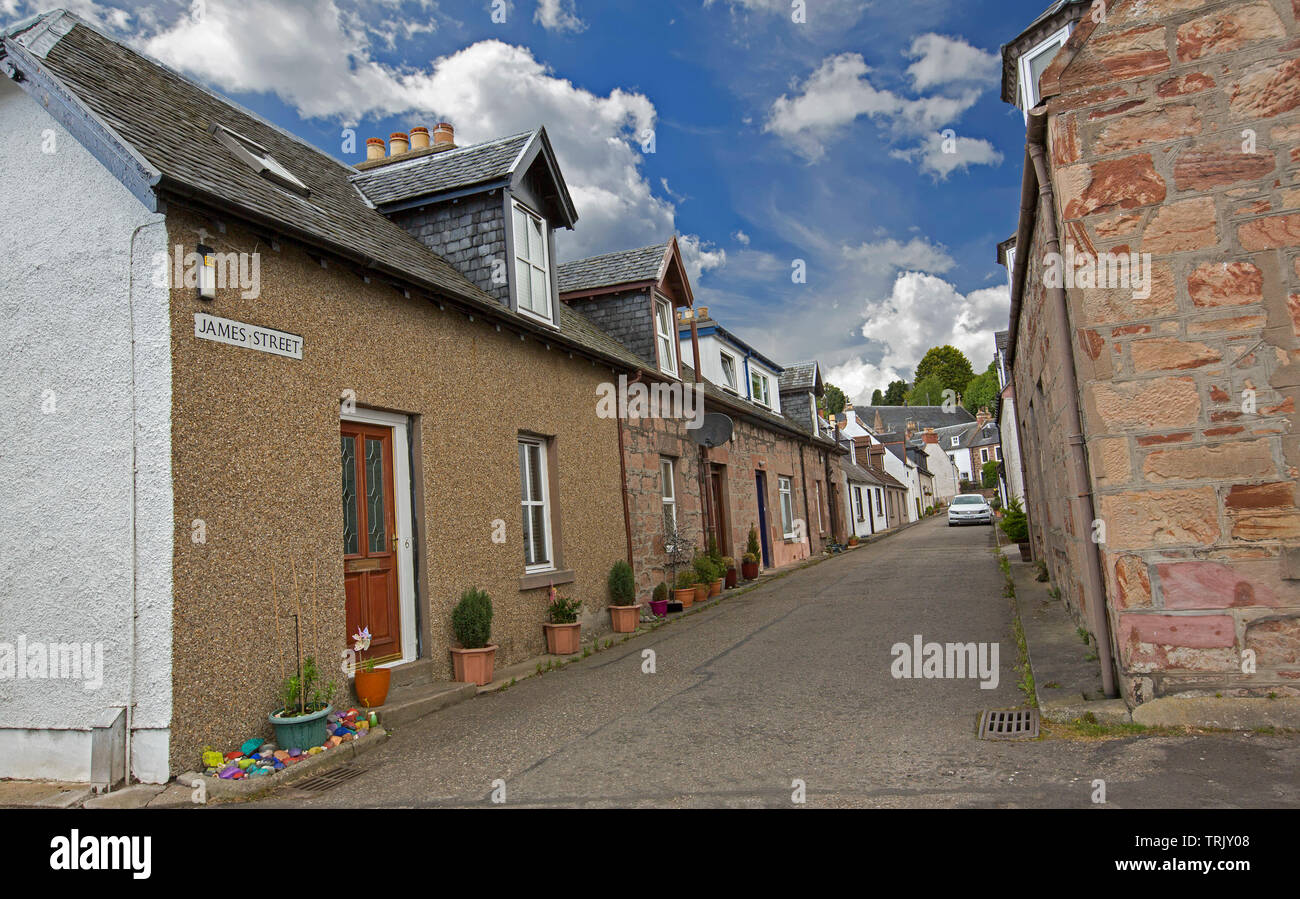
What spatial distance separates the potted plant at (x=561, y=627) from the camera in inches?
354

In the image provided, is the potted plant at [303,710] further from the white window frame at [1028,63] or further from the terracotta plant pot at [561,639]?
the white window frame at [1028,63]

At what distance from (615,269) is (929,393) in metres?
82.4

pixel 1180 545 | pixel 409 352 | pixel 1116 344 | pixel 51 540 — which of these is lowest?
pixel 1180 545

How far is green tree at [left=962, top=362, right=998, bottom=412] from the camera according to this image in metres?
83.8

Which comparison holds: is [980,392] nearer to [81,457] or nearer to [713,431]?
[713,431]

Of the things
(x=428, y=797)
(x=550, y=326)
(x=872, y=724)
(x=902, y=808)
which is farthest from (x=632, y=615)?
(x=902, y=808)

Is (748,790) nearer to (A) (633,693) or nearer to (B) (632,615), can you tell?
(A) (633,693)

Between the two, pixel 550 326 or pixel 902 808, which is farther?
pixel 550 326

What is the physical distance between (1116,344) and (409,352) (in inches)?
218

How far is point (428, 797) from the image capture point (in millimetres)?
4387

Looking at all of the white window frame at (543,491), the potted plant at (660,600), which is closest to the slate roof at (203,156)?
the white window frame at (543,491)

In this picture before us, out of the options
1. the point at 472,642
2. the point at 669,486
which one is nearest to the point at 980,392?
the point at 669,486

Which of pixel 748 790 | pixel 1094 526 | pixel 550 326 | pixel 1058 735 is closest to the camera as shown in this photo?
pixel 748 790

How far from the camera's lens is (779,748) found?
488cm
